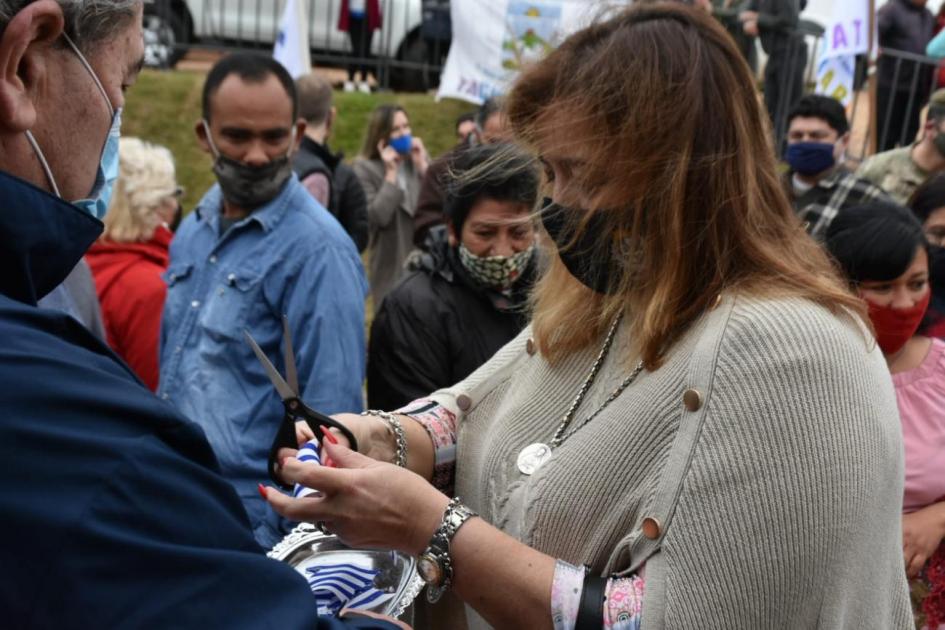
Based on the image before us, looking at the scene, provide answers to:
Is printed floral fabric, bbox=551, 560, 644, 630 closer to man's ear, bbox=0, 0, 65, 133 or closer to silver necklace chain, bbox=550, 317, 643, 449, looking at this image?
silver necklace chain, bbox=550, 317, 643, 449

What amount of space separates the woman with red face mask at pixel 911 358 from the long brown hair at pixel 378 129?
13.9ft

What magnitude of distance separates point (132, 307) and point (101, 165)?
257 cm

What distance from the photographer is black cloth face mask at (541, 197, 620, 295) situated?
77.0 inches

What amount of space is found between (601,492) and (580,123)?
632mm

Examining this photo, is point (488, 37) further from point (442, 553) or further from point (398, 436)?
point (442, 553)

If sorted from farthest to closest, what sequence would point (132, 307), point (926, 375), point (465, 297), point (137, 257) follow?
point (137, 257)
point (132, 307)
point (465, 297)
point (926, 375)

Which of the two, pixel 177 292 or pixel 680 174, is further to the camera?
pixel 177 292

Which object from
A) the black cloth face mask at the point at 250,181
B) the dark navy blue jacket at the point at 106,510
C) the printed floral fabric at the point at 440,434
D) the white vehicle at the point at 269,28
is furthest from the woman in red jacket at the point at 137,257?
the white vehicle at the point at 269,28

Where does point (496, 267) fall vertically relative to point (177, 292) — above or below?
above

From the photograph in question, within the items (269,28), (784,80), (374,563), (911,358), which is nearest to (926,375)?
(911,358)

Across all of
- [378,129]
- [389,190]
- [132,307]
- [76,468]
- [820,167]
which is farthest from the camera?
[378,129]

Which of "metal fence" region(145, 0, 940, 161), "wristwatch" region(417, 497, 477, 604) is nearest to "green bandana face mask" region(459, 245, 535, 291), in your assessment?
"wristwatch" region(417, 497, 477, 604)

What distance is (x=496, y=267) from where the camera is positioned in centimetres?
368

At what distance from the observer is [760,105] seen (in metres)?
1.94
